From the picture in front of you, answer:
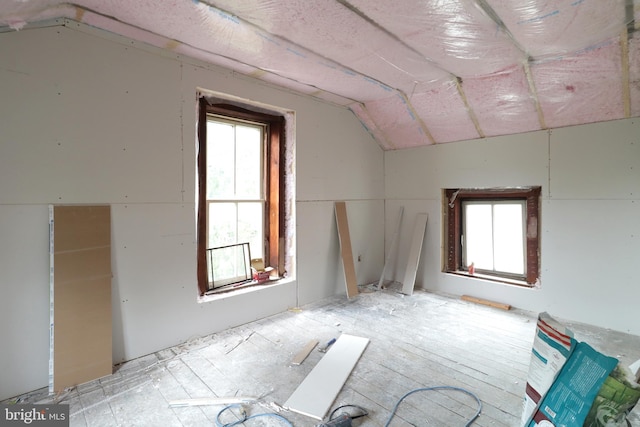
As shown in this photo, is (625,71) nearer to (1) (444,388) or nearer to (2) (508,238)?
(2) (508,238)

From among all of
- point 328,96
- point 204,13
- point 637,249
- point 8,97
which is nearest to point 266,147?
point 328,96

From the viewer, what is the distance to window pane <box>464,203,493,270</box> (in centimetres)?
399

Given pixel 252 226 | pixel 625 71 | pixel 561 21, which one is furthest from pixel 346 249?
pixel 625 71

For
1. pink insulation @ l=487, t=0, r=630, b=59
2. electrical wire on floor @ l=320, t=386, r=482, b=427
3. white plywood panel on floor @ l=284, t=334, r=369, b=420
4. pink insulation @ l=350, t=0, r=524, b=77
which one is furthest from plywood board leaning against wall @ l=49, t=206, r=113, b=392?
pink insulation @ l=487, t=0, r=630, b=59

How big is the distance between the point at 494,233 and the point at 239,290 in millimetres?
3097

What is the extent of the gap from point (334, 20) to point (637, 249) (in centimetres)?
326

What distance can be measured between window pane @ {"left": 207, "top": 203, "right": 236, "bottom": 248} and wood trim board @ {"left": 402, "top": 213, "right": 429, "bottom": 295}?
7.48 feet

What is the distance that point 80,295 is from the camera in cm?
214

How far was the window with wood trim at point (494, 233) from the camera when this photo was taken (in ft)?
11.6

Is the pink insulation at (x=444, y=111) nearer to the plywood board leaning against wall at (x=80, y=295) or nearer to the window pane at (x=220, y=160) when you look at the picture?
the window pane at (x=220, y=160)

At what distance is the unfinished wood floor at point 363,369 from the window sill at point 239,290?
0.32 metres

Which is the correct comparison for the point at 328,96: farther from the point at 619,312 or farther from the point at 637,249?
the point at 619,312

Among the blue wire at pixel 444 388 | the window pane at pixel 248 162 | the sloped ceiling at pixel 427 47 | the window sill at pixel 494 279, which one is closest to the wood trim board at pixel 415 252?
the window sill at pixel 494 279

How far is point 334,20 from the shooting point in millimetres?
2061
